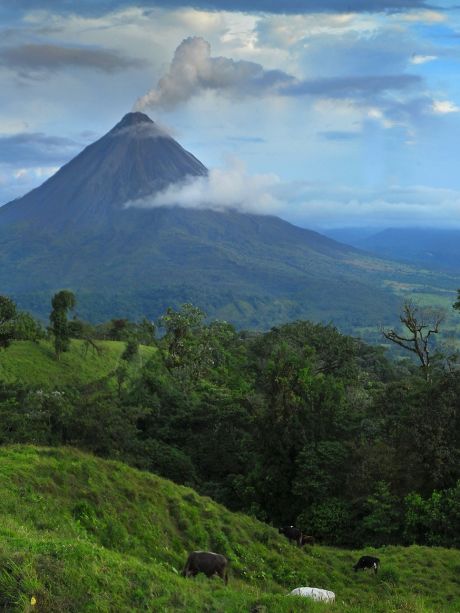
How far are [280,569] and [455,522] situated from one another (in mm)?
9261

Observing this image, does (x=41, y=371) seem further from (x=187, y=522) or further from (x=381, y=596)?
(x=381, y=596)

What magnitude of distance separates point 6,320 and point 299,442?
31324 millimetres

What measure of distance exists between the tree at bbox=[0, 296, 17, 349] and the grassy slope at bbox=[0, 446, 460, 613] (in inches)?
1285

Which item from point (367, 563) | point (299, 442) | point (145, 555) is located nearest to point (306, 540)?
A: point (367, 563)

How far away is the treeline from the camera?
85.8 ft

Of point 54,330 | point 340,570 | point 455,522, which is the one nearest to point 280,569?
point 340,570

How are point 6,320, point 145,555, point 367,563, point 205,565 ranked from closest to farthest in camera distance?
point 205,565
point 145,555
point 367,563
point 6,320

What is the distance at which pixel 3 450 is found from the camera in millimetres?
19203

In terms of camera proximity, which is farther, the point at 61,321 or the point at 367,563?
the point at 61,321

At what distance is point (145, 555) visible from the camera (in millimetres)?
16016

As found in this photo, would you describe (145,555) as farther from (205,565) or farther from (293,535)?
(293,535)

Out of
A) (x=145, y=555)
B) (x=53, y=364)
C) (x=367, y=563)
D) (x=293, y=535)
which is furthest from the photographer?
(x=53, y=364)

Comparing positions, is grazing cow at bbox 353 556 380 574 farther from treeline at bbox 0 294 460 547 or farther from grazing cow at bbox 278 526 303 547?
treeline at bbox 0 294 460 547

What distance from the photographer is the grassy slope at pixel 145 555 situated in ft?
31.8
